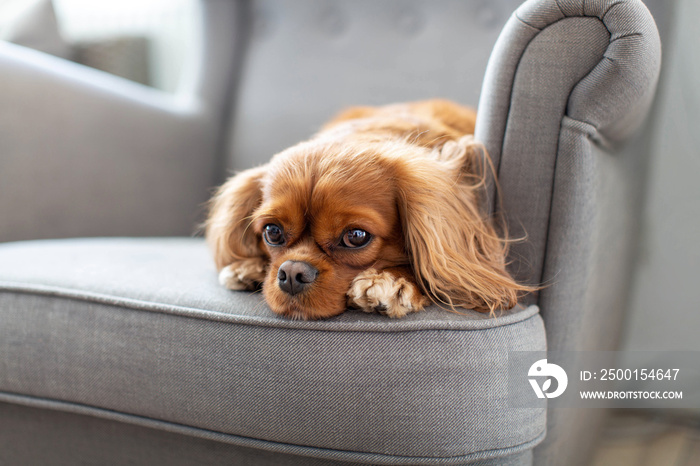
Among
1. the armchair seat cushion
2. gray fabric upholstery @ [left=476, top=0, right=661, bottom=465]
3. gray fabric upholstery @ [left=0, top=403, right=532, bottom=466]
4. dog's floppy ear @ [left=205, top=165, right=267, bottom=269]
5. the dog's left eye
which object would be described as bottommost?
gray fabric upholstery @ [left=0, top=403, right=532, bottom=466]

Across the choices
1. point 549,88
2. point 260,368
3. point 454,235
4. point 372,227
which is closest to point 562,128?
point 549,88

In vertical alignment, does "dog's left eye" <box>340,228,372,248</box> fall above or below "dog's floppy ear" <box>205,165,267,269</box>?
above

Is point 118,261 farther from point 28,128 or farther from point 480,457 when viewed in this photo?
point 480,457

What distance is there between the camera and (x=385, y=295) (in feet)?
3.29

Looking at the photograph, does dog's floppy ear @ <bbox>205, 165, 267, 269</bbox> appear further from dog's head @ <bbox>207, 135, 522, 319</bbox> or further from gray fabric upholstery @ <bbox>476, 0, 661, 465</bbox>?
gray fabric upholstery @ <bbox>476, 0, 661, 465</bbox>

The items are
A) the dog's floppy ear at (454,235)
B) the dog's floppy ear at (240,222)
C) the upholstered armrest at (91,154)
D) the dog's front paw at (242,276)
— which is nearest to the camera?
the dog's floppy ear at (454,235)

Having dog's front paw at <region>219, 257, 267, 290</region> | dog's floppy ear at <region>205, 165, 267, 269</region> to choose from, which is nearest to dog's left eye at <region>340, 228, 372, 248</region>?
dog's front paw at <region>219, 257, 267, 290</region>

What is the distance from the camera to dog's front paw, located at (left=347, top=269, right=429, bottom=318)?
100 cm

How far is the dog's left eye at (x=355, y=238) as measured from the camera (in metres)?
1.15

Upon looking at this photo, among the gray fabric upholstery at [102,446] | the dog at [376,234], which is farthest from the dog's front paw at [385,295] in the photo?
the gray fabric upholstery at [102,446]

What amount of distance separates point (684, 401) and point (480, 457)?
1721mm

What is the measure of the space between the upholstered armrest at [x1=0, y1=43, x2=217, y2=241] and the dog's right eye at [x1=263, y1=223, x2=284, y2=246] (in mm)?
1245

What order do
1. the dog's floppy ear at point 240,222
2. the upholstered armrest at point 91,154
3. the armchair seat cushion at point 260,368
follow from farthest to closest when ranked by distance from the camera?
1. the upholstered armrest at point 91,154
2. the dog's floppy ear at point 240,222
3. the armchair seat cushion at point 260,368

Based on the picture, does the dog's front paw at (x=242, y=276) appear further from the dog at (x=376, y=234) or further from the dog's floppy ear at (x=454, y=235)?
the dog's floppy ear at (x=454, y=235)
